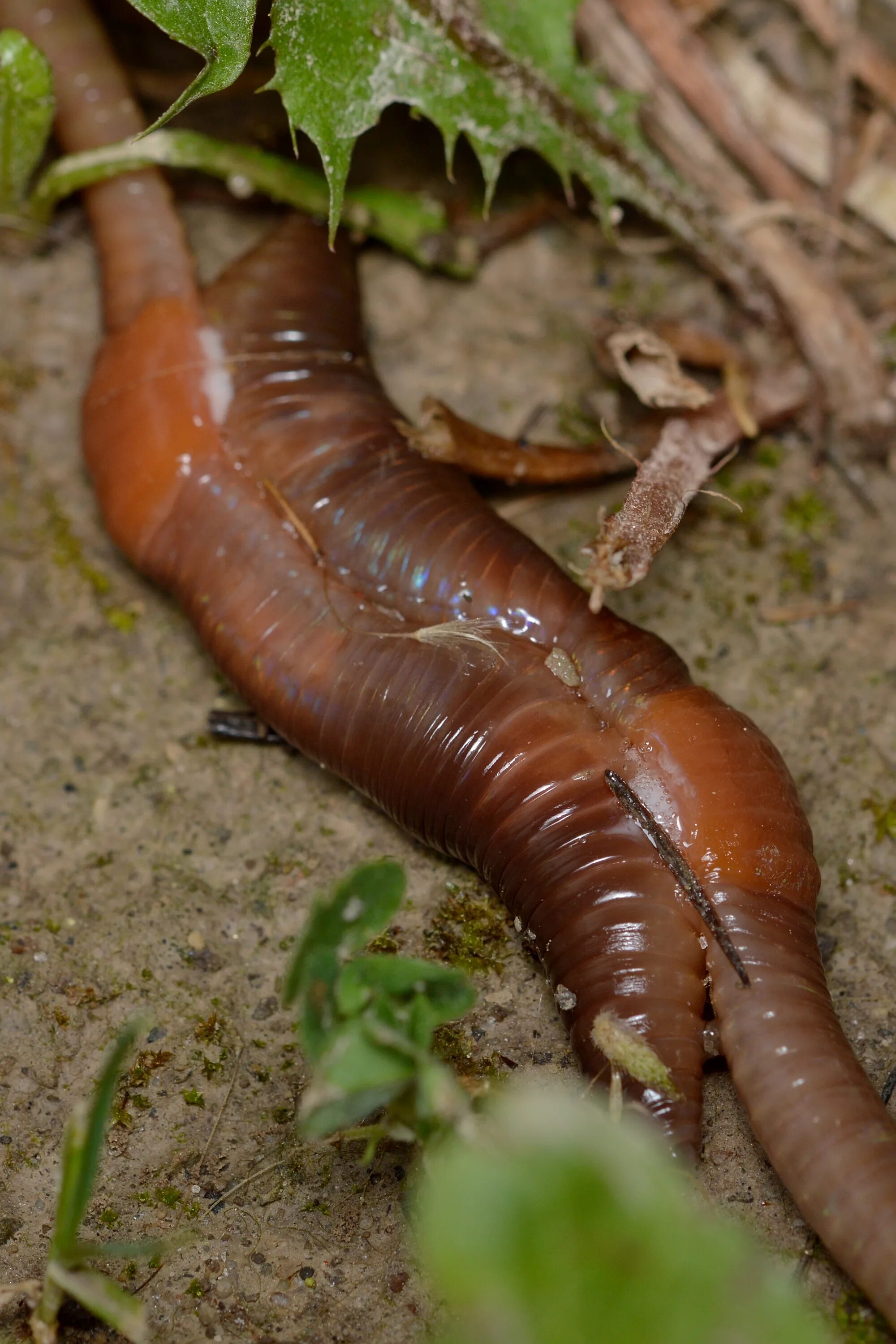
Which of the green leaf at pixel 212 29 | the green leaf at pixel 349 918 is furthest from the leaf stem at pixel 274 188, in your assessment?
the green leaf at pixel 349 918

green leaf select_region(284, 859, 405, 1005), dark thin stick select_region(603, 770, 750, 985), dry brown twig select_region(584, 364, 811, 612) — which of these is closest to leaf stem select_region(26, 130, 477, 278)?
dry brown twig select_region(584, 364, 811, 612)

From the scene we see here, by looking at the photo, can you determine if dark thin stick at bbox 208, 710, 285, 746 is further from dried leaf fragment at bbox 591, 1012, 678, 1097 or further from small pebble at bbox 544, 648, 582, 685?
dried leaf fragment at bbox 591, 1012, 678, 1097

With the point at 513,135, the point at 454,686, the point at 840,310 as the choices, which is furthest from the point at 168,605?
the point at 840,310

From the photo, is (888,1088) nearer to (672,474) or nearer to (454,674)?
(454,674)

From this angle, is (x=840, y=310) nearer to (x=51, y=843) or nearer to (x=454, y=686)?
(x=454, y=686)

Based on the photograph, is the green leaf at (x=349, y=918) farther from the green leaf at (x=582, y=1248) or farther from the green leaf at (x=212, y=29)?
the green leaf at (x=212, y=29)
